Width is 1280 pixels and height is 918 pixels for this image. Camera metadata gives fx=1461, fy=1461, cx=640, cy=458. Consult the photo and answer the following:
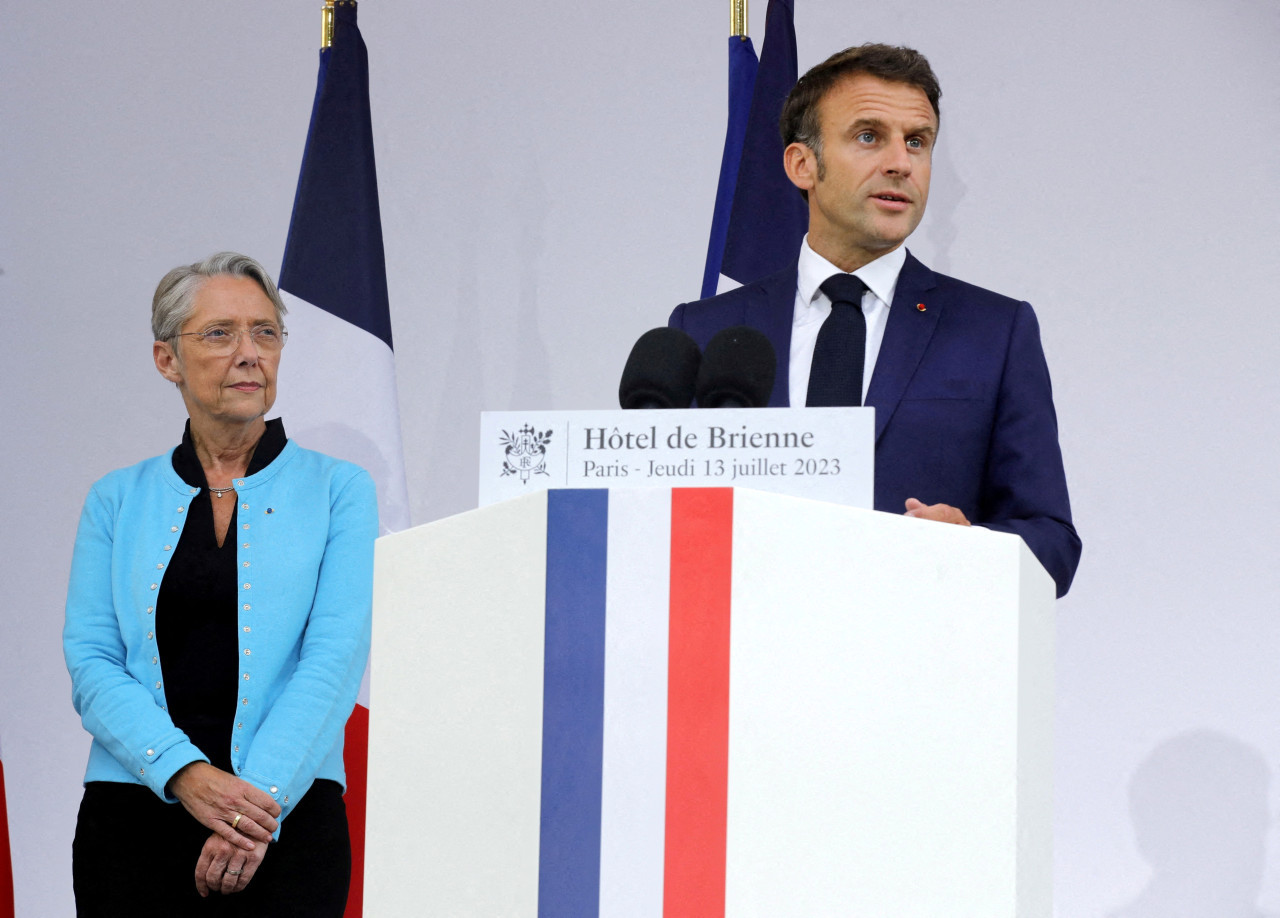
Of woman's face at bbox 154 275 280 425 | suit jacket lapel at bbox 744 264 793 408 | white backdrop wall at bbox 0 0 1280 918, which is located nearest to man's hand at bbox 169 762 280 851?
woman's face at bbox 154 275 280 425

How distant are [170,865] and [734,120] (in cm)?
217

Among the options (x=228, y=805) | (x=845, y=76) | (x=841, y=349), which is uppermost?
(x=845, y=76)

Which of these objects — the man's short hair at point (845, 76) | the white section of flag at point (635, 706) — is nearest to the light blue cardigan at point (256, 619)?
the man's short hair at point (845, 76)

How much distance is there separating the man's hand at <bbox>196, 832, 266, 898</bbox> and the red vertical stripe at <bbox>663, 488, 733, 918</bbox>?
1248mm

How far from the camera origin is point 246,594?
2406 mm

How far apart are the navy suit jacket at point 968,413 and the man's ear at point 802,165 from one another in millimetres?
283

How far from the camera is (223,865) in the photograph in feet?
7.44

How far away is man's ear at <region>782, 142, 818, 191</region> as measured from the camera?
2318 mm

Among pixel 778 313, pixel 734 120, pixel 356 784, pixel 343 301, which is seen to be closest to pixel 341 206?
pixel 343 301

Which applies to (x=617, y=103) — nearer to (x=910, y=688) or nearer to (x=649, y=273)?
(x=649, y=273)

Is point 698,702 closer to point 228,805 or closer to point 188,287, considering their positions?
point 228,805

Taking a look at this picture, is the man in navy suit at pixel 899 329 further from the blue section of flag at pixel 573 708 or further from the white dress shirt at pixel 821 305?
the blue section of flag at pixel 573 708

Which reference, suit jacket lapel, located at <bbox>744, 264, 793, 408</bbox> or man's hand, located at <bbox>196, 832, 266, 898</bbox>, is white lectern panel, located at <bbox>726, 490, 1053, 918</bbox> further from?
man's hand, located at <bbox>196, 832, 266, 898</bbox>

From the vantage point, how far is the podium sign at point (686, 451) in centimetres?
129
